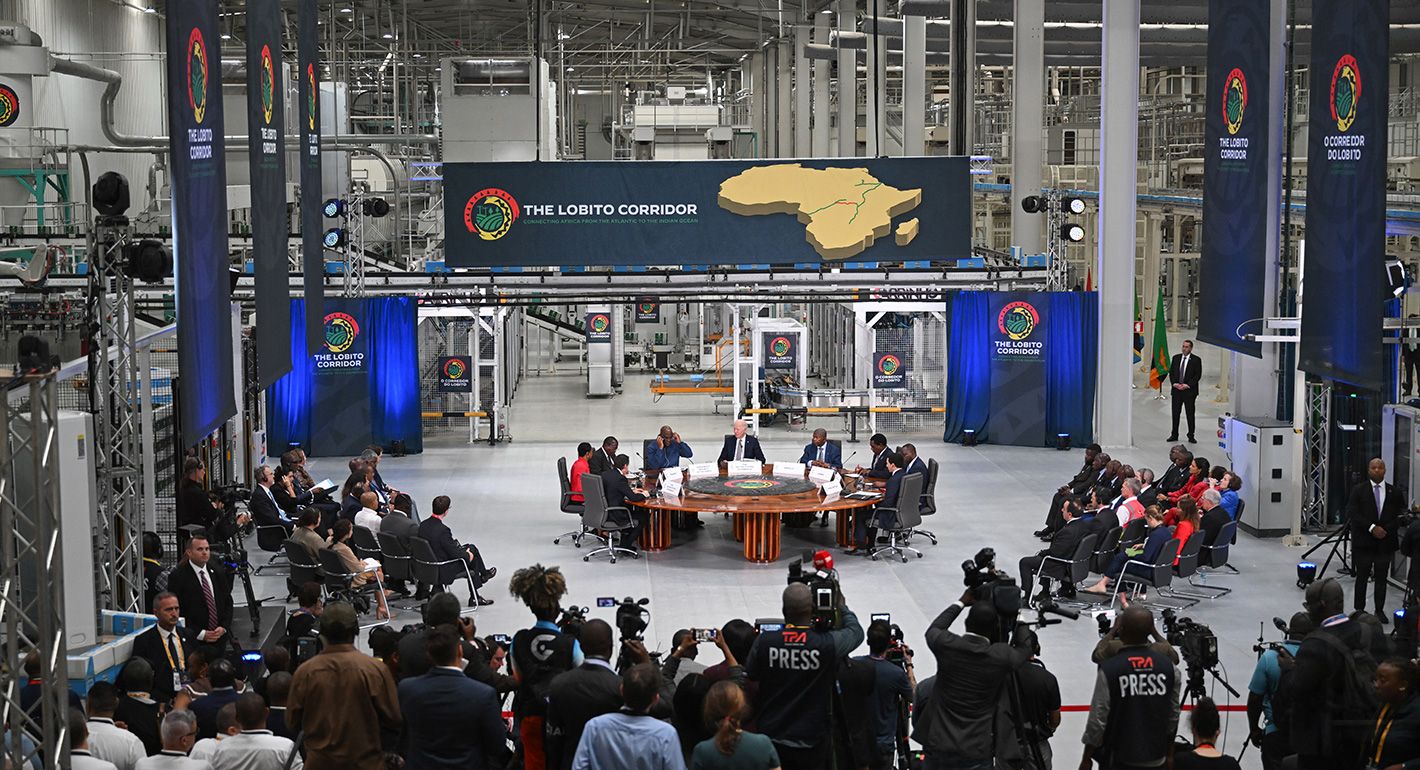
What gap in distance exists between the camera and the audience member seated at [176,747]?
229 inches

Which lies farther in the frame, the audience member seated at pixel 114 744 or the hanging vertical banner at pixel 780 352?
the hanging vertical banner at pixel 780 352

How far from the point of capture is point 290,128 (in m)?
26.0

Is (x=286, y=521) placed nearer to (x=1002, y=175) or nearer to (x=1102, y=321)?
(x=1102, y=321)

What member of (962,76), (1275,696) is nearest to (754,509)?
(1275,696)

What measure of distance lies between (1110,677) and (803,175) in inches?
508

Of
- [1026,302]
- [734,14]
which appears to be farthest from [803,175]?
[734,14]

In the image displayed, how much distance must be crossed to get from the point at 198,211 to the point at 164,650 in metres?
2.42

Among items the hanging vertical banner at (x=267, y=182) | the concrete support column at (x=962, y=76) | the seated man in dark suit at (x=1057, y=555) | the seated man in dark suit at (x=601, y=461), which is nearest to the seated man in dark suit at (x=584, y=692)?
the hanging vertical banner at (x=267, y=182)

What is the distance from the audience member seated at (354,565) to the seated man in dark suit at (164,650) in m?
2.96

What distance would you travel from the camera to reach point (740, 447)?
618 inches

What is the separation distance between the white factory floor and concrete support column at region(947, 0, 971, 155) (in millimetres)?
3856

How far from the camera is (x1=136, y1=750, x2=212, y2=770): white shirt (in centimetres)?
580

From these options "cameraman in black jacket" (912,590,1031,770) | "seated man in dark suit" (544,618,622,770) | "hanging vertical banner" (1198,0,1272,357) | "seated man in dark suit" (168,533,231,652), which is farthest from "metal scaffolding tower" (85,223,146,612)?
"hanging vertical banner" (1198,0,1272,357)

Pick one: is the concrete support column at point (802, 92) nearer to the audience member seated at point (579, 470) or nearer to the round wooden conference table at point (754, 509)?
the audience member seated at point (579, 470)
